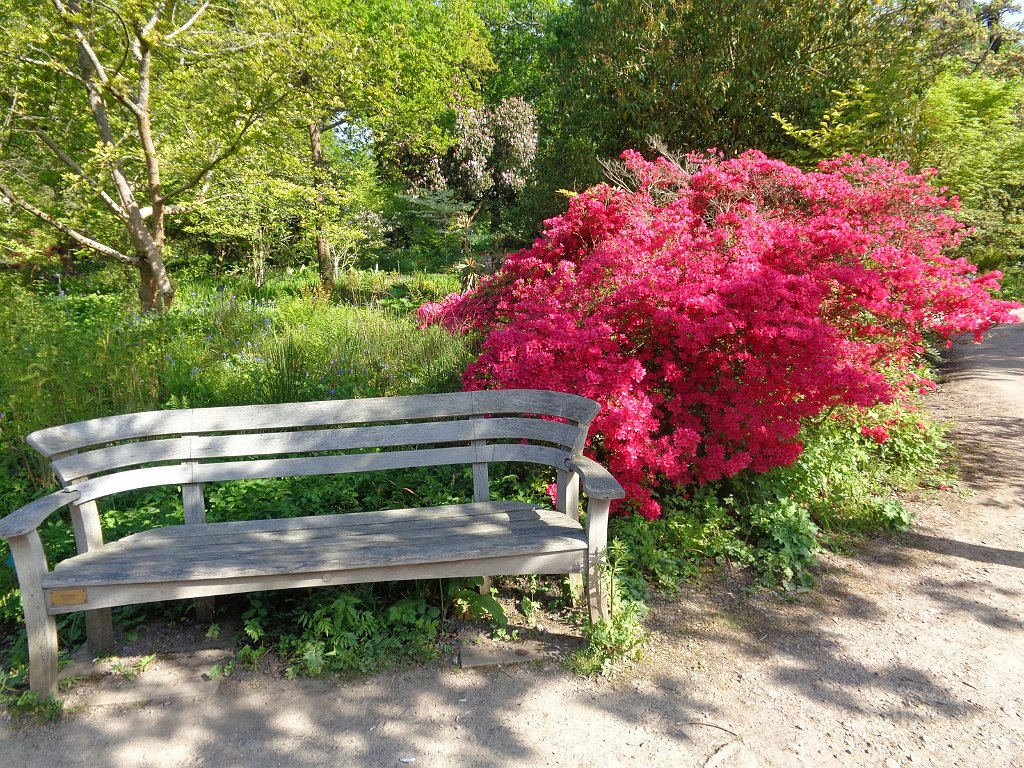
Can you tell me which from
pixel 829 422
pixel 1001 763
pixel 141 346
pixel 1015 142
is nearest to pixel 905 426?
pixel 829 422

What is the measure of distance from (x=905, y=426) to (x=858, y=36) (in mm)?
5588

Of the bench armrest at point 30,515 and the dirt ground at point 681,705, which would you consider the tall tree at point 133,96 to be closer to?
the bench armrest at point 30,515

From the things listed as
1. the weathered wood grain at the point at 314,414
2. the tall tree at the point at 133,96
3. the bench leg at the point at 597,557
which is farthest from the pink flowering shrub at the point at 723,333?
the tall tree at the point at 133,96

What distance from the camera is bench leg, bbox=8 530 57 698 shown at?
2.21 meters

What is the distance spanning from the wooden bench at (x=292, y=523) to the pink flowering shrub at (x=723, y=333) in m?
0.42

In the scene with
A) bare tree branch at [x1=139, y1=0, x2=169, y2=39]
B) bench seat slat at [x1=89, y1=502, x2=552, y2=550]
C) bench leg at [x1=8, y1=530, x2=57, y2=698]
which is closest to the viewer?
bench leg at [x1=8, y1=530, x2=57, y2=698]

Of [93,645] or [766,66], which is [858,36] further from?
[93,645]

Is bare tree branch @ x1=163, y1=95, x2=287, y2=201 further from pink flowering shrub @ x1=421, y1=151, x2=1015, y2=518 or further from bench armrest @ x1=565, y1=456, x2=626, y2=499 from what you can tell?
bench armrest @ x1=565, y1=456, x2=626, y2=499

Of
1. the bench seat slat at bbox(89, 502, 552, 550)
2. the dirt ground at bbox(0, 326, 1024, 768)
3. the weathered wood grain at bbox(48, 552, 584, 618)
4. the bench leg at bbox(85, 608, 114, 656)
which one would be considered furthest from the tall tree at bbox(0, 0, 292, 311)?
the dirt ground at bbox(0, 326, 1024, 768)

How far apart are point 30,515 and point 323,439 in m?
1.11

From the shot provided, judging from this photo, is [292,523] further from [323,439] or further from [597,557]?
[597,557]

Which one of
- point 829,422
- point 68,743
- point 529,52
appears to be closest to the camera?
point 68,743

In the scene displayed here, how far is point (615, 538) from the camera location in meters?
3.27

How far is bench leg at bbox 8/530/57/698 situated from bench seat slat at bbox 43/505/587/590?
0.18ft
